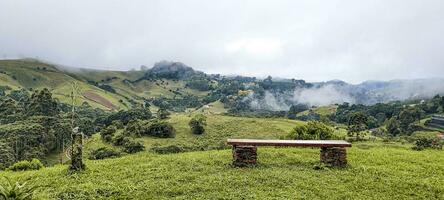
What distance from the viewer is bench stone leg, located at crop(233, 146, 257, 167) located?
57.3 ft

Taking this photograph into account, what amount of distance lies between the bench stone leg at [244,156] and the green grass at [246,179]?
0.42 m

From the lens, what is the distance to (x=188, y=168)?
17297mm

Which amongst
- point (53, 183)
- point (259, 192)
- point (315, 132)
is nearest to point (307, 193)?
point (259, 192)

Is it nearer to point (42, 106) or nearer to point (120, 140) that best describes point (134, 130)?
point (120, 140)

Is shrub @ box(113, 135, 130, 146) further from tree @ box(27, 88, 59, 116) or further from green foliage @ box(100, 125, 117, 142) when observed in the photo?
tree @ box(27, 88, 59, 116)

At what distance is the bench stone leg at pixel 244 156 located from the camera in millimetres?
17453

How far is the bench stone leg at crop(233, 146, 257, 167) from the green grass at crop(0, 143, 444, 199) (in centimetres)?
42

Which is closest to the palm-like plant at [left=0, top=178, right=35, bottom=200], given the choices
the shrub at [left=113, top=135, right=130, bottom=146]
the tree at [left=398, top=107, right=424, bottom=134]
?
the shrub at [left=113, top=135, right=130, bottom=146]

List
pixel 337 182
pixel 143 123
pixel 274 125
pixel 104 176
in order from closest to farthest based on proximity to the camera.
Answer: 1. pixel 337 182
2. pixel 104 176
3. pixel 143 123
4. pixel 274 125

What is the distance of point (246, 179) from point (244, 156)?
7.77 feet

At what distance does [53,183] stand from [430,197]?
13387mm

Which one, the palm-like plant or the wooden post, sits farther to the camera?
the wooden post

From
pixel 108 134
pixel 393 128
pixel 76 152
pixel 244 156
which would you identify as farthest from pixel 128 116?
pixel 244 156

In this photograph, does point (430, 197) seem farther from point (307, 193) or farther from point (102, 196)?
point (102, 196)
